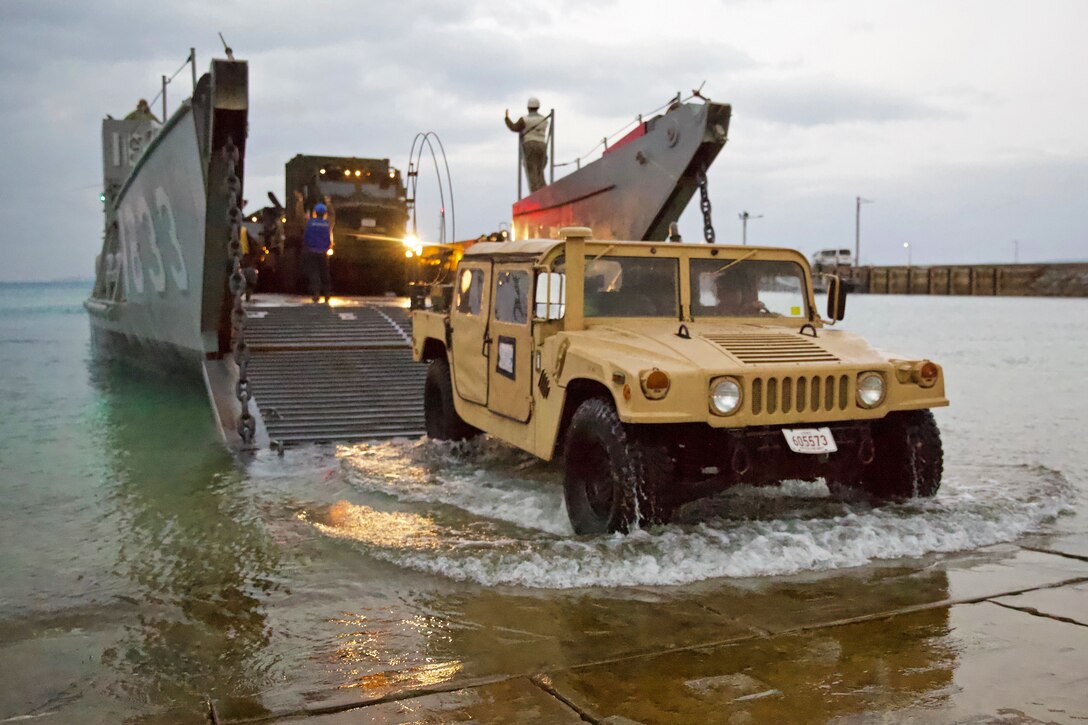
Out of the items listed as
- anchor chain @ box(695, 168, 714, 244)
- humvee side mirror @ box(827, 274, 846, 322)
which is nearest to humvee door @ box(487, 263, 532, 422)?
humvee side mirror @ box(827, 274, 846, 322)

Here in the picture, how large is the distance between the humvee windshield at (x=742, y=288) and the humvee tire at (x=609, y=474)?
1.25m

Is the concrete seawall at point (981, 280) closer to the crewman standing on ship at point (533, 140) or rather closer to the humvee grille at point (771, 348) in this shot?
the crewman standing on ship at point (533, 140)

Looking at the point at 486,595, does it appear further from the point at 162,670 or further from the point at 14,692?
the point at 14,692

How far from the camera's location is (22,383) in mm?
18156

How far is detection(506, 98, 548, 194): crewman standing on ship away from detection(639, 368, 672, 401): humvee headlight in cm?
1390

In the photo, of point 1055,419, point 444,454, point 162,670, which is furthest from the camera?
point 1055,419

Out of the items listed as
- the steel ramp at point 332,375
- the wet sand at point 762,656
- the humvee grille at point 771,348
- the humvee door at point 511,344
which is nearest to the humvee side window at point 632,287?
the humvee door at point 511,344

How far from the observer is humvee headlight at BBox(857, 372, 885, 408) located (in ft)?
18.2

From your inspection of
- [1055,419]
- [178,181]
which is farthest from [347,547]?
[1055,419]

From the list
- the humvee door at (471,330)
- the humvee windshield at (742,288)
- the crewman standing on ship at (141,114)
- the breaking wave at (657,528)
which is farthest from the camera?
the crewman standing on ship at (141,114)

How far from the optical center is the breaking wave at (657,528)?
5.07 meters

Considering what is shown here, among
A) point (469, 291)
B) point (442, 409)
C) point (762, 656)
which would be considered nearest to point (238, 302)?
point (442, 409)

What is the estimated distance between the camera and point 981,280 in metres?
70.1

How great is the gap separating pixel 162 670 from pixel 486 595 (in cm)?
147
